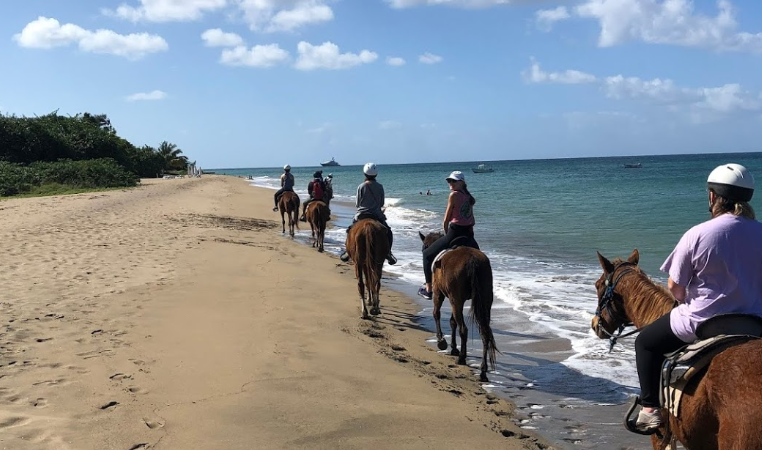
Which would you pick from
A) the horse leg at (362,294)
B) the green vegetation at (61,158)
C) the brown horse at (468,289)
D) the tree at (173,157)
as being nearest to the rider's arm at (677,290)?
the brown horse at (468,289)

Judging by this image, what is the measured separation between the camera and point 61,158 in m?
45.4

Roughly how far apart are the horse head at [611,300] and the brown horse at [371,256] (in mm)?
5273

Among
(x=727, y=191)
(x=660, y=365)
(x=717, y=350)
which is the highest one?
(x=727, y=191)

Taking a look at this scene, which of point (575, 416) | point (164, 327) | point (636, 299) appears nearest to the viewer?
point (636, 299)

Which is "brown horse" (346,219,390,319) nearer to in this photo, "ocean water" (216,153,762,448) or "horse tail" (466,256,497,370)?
"ocean water" (216,153,762,448)

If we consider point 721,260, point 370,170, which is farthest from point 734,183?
point 370,170

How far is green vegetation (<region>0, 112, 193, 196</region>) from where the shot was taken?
112 feet

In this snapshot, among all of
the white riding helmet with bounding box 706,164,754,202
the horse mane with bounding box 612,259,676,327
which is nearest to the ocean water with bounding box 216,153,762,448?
the horse mane with bounding box 612,259,676,327

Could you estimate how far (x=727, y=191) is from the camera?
3.45 m

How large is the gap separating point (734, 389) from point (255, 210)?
91.5ft

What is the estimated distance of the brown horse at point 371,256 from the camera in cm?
1010

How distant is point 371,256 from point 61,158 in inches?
1716

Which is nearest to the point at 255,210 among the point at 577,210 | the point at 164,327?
the point at 577,210

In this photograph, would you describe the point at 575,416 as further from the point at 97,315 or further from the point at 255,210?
the point at 255,210
